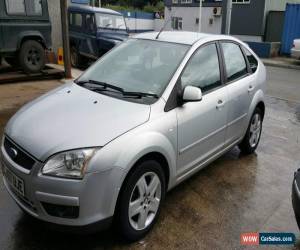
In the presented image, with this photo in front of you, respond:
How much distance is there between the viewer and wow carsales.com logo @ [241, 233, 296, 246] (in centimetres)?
316

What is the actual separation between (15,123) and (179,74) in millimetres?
1558

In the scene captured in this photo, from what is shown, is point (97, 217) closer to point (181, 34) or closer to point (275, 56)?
point (181, 34)

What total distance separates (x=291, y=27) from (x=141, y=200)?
1737cm

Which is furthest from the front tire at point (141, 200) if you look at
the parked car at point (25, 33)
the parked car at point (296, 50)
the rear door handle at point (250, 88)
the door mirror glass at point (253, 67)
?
the parked car at point (296, 50)

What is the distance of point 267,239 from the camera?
319 cm

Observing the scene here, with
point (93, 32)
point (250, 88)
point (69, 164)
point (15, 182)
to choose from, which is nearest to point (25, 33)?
point (93, 32)

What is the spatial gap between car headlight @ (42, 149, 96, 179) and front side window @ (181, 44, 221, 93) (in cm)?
Answer: 134

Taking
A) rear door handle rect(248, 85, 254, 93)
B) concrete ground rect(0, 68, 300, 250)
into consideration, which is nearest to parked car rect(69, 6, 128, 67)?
concrete ground rect(0, 68, 300, 250)

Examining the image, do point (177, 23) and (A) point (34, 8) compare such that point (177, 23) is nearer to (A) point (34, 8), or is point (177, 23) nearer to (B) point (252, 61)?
(A) point (34, 8)

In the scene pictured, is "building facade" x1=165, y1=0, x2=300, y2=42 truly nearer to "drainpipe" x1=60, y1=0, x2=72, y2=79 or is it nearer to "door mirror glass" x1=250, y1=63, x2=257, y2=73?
"drainpipe" x1=60, y1=0, x2=72, y2=79

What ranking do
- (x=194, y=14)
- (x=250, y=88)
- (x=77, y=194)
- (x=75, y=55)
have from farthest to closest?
(x=194, y=14), (x=75, y=55), (x=250, y=88), (x=77, y=194)

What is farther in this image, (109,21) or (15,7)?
(109,21)

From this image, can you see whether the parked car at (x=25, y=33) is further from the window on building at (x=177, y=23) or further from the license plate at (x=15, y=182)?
the window on building at (x=177, y=23)

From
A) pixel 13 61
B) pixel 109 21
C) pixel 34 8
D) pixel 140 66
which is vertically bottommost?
pixel 13 61
